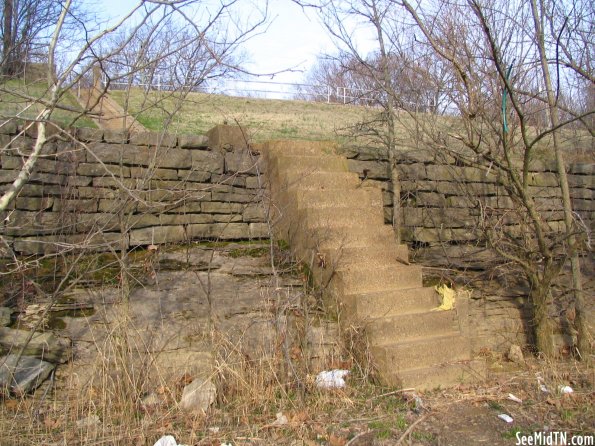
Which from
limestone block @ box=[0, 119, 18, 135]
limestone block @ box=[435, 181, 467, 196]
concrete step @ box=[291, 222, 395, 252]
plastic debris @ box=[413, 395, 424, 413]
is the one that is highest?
limestone block @ box=[0, 119, 18, 135]

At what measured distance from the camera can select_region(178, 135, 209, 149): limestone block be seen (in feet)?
20.2

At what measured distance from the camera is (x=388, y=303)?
505 cm

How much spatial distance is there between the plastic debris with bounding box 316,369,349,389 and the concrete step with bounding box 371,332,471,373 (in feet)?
1.09

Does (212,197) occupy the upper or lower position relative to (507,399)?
upper

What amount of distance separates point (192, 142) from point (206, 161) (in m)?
0.28

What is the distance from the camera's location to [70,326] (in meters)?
4.57

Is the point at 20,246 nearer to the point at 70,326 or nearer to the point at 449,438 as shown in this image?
the point at 70,326

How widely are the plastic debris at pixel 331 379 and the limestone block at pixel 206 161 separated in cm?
273

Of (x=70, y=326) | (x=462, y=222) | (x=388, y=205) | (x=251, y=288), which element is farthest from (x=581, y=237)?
(x=70, y=326)

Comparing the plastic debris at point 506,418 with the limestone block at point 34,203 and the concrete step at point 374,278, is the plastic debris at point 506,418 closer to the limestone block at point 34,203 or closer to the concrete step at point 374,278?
the concrete step at point 374,278

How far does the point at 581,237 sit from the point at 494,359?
1587 millimetres

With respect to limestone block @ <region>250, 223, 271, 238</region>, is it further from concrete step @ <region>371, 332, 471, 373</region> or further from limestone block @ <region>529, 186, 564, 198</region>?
limestone block @ <region>529, 186, 564, 198</region>

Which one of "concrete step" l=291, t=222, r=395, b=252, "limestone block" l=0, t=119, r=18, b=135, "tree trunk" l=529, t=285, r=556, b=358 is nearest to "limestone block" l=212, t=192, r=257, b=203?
"concrete step" l=291, t=222, r=395, b=252

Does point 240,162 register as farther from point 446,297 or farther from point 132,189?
point 446,297
